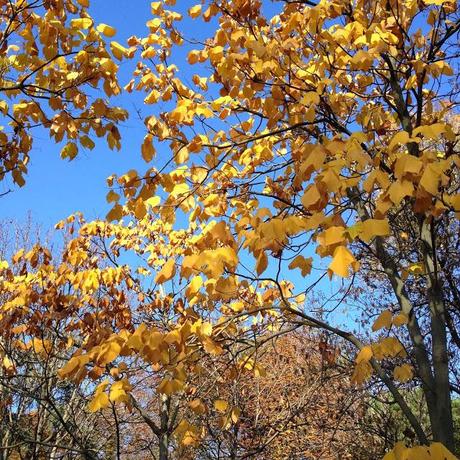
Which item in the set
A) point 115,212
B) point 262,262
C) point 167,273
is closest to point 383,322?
point 262,262

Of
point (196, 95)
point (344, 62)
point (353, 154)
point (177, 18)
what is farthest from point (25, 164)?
point (353, 154)

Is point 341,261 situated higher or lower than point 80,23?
lower

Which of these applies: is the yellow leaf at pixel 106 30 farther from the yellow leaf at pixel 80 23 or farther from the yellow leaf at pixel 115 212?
the yellow leaf at pixel 115 212

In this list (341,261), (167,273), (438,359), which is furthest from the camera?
(438,359)

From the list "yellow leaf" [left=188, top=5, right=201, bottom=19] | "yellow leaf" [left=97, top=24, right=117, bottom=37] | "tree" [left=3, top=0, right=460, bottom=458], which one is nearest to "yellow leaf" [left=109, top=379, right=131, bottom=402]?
"tree" [left=3, top=0, right=460, bottom=458]

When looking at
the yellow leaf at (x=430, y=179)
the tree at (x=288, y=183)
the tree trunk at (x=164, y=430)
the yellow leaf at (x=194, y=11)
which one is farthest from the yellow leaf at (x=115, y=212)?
the tree trunk at (x=164, y=430)

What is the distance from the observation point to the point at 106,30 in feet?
10.5

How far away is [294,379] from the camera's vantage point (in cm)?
786

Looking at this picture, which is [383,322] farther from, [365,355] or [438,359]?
[438,359]

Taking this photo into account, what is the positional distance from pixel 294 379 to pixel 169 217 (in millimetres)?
5671

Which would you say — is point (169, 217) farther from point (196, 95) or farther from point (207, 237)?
point (196, 95)

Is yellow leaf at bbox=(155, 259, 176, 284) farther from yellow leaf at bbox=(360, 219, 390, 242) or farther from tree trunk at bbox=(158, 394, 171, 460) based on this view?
tree trunk at bbox=(158, 394, 171, 460)

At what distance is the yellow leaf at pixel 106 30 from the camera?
3.20 metres

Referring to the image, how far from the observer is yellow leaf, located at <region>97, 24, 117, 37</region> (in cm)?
320
